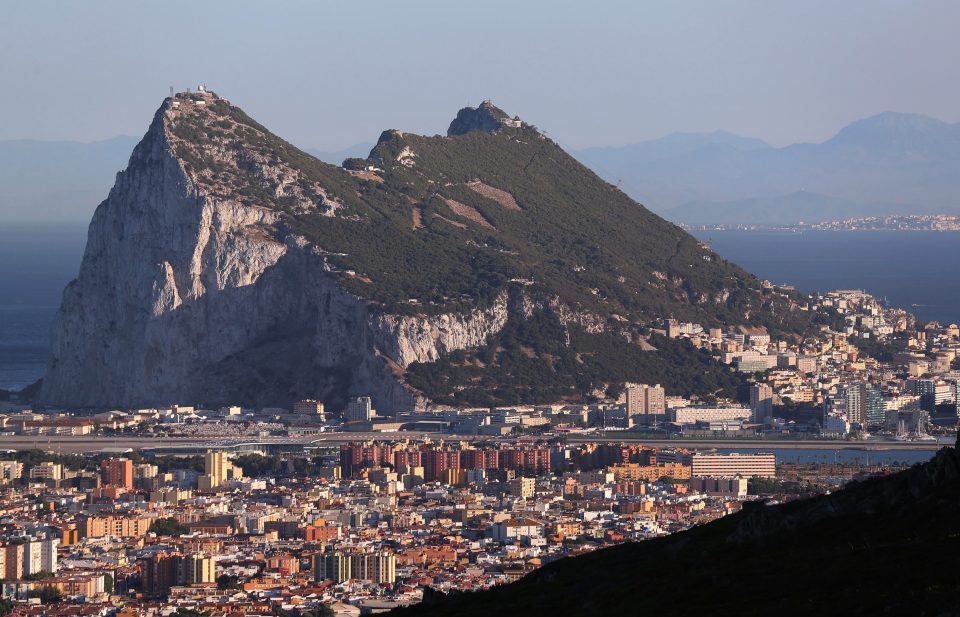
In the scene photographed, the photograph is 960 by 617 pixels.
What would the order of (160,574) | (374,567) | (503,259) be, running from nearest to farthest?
1. (160,574)
2. (374,567)
3. (503,259)

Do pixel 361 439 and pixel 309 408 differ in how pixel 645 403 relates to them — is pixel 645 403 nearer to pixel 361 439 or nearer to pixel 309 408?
pixel 309 408

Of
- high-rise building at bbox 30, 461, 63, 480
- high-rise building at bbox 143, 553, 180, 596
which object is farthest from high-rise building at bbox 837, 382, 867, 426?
high-rise building at bbox 143, 553, 180, 596

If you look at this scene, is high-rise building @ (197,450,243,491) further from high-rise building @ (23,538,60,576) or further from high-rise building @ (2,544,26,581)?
high-rise building @ (2,544,26,581)

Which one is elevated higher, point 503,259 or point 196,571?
point 503,259

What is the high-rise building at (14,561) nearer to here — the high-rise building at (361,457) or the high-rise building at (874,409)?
the high-rise building at (361,457)

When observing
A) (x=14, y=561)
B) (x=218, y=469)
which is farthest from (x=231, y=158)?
(x=14, y=561)
